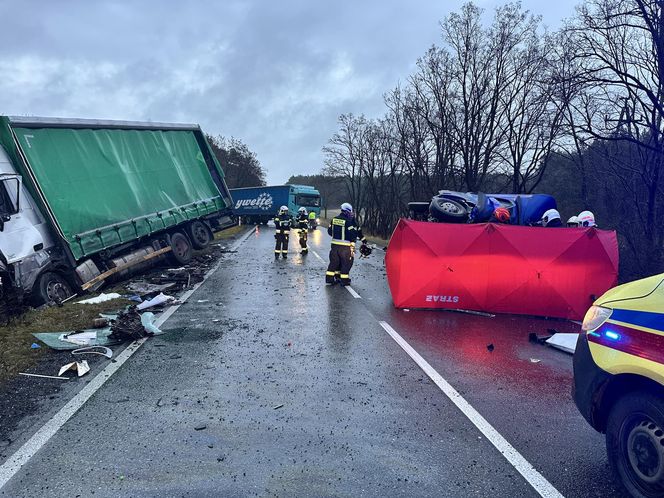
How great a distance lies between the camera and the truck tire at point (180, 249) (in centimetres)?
1370

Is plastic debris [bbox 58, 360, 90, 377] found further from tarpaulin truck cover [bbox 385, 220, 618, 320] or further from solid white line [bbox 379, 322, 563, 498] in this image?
tarpaulin truck cover [bbox 385, 220, 618, 320]

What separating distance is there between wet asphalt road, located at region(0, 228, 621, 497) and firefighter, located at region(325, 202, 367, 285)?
3897mm

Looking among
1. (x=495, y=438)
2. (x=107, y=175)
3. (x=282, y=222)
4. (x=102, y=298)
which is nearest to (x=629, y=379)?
(x=495, y=438)

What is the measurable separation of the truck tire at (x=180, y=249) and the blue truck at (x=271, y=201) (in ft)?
75.6

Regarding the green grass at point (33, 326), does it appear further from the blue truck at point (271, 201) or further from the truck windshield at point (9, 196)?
the blue truck at point (271, 201)

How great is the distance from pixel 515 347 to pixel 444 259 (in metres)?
2.38

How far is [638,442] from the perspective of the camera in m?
2.67

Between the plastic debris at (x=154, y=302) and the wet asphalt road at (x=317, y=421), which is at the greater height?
the wet asphalt road at (x=317, y=421)

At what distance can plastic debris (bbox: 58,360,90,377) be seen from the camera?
4859mm

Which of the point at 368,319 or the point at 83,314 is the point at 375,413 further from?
the point at 83,314

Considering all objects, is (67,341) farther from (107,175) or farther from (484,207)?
(484,207)

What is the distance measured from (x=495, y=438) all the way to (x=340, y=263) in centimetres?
739

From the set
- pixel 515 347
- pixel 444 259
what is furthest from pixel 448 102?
pixel 515 347

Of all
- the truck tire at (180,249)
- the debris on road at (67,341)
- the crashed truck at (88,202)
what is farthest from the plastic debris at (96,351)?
the truck tire at (180,249)
